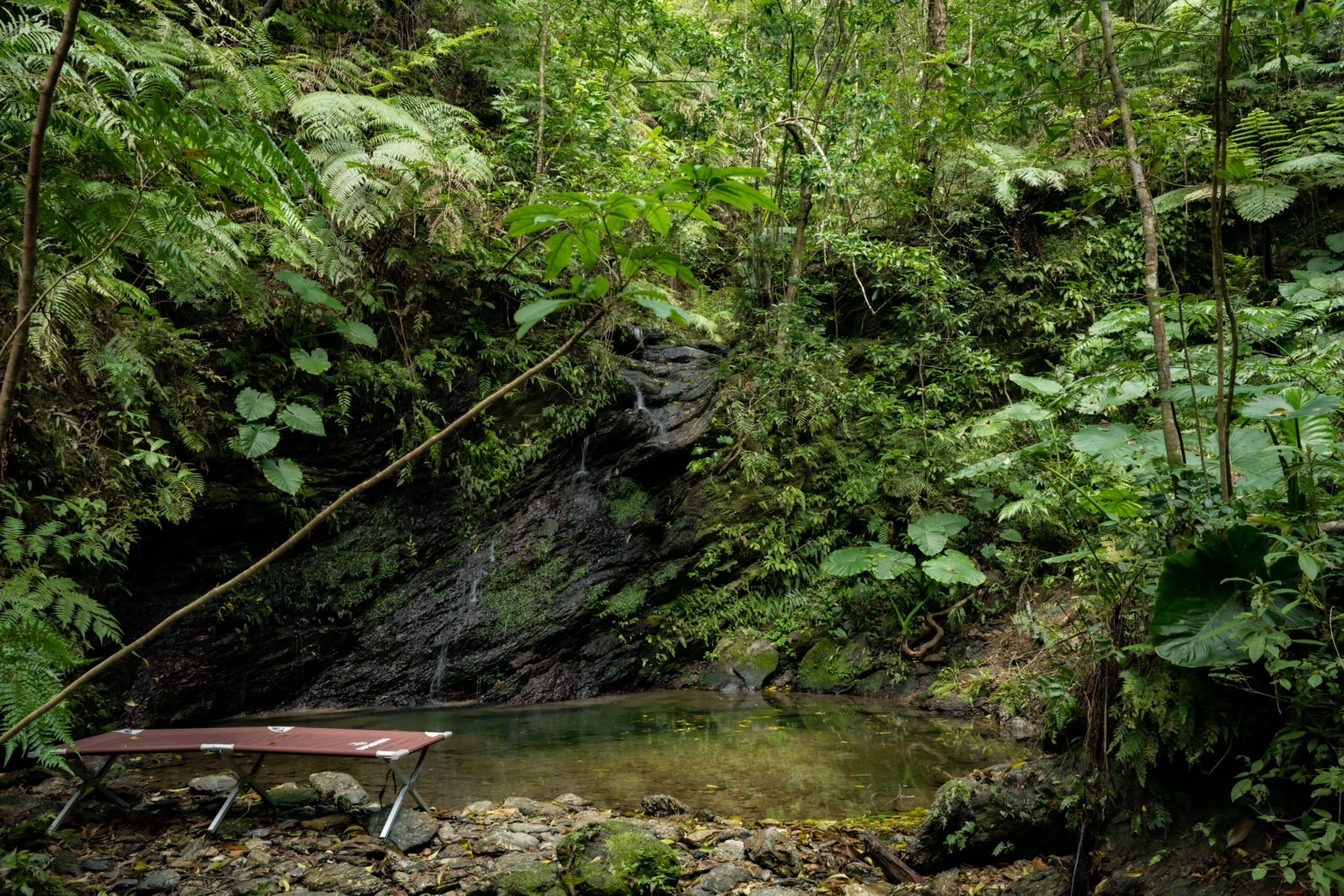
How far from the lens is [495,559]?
Answer: 25.8 feet

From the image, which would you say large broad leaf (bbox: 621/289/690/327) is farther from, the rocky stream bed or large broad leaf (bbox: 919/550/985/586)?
large broad leaf (bbox: 919/550/985/586)

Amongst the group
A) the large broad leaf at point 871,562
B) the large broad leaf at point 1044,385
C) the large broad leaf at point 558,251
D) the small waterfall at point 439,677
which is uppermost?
the large broad leaf at point 558,251

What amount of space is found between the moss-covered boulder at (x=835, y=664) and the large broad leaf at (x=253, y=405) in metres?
5.53

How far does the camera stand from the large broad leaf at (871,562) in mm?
6934

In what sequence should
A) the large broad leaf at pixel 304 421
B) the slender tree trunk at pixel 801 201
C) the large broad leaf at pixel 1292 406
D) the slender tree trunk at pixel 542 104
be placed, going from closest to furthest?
the large broad leaf at pixel 1292 406, the large broad leaf at pixel 304 421, the slender tree trunk at pixel 542 104, the slender tree trunk at pixel 801 201

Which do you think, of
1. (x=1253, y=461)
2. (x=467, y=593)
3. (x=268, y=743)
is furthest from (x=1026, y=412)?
(x=467, y=593)

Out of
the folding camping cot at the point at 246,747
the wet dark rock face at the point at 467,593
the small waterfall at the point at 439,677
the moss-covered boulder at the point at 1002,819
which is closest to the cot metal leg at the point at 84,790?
the folding camping cot at the point at 246,747

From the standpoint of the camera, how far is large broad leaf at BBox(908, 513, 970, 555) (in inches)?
270

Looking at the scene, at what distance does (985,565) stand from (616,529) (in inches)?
157

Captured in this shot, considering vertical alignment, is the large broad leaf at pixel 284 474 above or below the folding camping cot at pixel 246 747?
above

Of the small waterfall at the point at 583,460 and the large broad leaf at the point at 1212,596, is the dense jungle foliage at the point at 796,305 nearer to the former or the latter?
the large broad leaf at the point at 1212,596

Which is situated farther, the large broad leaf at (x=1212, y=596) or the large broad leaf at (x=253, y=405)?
the large broad leaf at (x=253, y=405)

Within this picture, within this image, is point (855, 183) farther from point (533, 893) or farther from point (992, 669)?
point (533, 893)

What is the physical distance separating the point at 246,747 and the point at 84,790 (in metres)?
0.76
